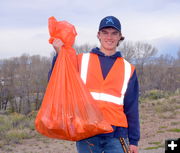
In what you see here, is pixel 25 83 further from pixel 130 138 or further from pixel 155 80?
pixel 130 138

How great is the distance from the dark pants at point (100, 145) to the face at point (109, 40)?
0.86m

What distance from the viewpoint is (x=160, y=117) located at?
1800cm

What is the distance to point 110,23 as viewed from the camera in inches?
124

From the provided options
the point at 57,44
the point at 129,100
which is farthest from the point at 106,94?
the point at 57,44

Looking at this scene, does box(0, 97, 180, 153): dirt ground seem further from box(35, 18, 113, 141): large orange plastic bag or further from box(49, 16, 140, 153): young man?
box(35, 18, 113, 141): large orange plastic bag

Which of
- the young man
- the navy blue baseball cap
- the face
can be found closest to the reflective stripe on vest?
the young man

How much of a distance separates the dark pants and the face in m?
0.86

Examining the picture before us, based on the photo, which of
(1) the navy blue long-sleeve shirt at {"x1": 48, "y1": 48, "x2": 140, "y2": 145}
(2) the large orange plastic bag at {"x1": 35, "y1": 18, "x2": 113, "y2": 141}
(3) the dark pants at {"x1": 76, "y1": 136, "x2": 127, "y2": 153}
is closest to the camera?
(2) the large orange plastic bag at {"x1": 35, "y1": 18, "x2": 113, "y2": 141}

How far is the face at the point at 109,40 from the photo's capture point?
10.4ft

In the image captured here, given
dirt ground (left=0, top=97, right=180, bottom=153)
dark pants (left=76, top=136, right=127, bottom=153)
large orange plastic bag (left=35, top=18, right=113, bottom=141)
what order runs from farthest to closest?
dirt ground (left=0, top=97, right=180, bottom=153) → dark pants (left=76, top=136, right=127, bottom=153) → large orange plastic bag (left=35, top=18, right=113, bottom=141)

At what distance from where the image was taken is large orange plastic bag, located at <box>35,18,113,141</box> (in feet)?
8.86

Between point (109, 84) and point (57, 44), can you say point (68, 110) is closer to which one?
point (109, 84)

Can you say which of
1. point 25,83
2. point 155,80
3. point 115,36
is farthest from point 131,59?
point 115,36

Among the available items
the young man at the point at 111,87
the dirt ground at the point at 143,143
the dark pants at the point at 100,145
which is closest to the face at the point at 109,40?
the young man at the point at 111,87
